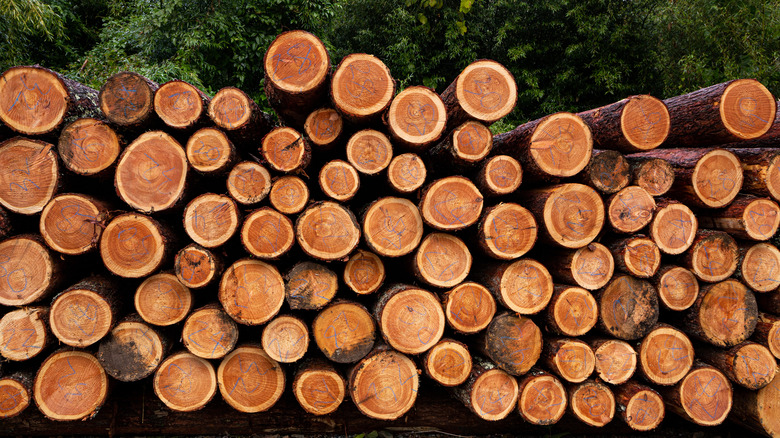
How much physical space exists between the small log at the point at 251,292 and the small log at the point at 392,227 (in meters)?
0.61

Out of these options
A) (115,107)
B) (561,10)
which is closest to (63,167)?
(115,107)

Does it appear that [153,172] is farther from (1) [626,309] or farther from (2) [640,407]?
(2) [640,407]

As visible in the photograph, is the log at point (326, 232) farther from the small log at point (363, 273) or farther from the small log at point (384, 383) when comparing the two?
the small log at point (384, 383)

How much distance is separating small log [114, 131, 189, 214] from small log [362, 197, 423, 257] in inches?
44.1

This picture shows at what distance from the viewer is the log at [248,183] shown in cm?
221

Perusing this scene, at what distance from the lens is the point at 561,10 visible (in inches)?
345

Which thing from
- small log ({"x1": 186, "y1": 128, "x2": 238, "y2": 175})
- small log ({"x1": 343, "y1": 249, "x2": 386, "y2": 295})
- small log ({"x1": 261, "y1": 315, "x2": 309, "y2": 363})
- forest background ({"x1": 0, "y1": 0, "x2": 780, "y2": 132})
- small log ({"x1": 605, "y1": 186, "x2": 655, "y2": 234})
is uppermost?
forest background ({"x1": 0, "y1": 0, "x2": 780, "y2": 132})

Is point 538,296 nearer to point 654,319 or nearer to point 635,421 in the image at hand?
point 654,319

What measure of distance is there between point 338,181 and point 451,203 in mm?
685

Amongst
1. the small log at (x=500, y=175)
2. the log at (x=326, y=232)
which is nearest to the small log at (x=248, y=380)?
the log at (x=326, y=232)

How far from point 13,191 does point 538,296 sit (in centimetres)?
316

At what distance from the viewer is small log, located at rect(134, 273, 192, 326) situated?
2199 millimetres

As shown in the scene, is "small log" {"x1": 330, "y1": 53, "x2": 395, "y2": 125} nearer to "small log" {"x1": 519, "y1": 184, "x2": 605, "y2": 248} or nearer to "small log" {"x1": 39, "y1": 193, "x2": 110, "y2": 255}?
"small log" {"x1": 519, "y1": 184, "x2": 605, "y2": 248}

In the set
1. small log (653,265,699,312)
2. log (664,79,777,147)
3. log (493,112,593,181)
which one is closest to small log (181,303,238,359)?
log (493,112,593,181)
